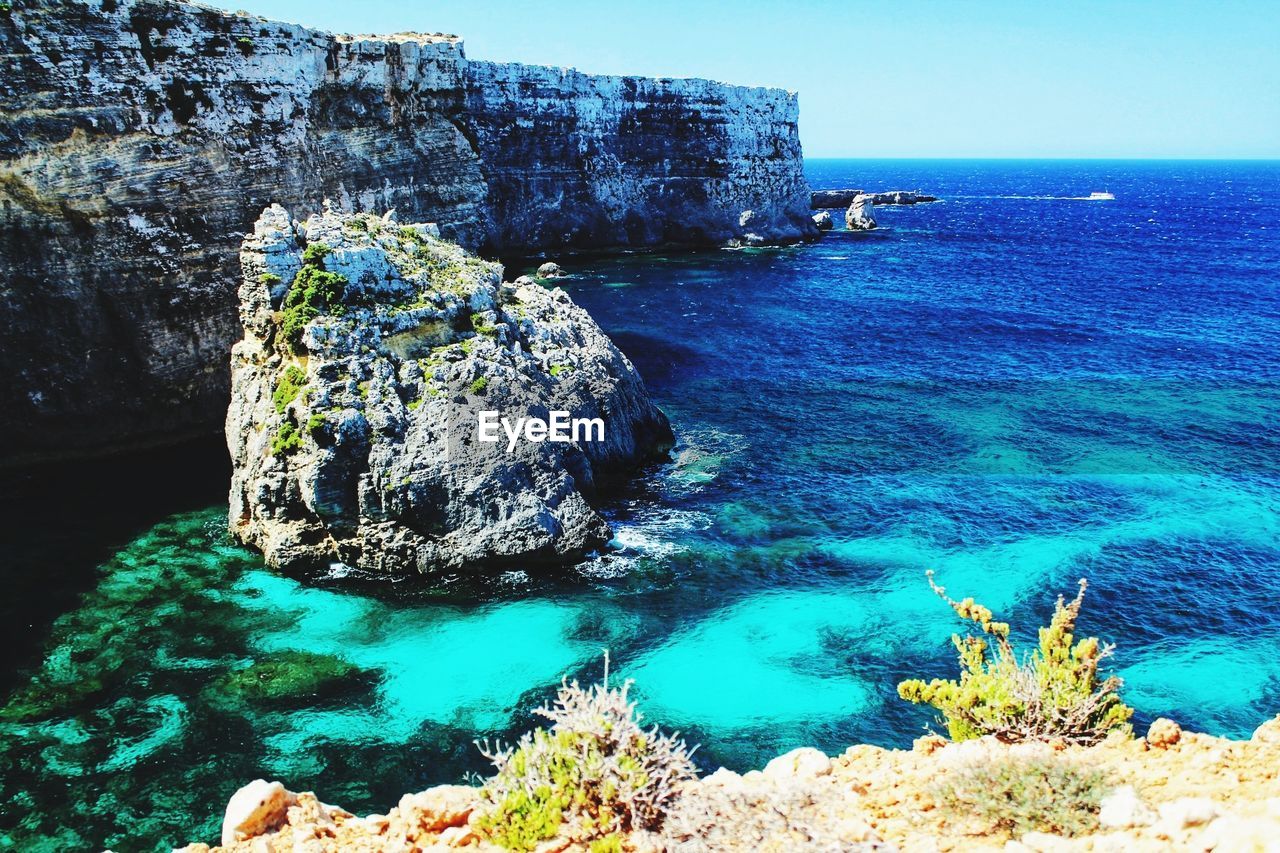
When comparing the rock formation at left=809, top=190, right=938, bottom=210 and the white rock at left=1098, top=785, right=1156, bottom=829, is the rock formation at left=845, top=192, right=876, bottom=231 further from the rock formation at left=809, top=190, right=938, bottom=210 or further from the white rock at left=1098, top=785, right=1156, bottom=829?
the white rock at left=1098, top=785, right=1156, bottom=829

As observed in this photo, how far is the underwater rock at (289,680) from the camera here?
66.2ft

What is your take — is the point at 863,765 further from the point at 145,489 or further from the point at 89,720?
the point at 145,489

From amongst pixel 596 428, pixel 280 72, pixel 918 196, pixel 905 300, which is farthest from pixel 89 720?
pixel 918 196

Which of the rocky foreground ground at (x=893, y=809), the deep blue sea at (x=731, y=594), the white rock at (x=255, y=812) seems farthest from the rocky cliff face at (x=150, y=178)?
the rocky foreground ground at (x=893, y=809)

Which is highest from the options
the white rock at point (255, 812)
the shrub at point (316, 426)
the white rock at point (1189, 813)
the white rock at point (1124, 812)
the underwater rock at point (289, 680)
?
the shrub at point (316, 426)

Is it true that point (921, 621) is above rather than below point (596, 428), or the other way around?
below

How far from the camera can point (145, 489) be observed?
105ft

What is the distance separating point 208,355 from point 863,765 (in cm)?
3544

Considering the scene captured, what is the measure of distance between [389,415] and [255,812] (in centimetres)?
1599

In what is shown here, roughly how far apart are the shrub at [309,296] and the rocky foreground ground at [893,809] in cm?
1836

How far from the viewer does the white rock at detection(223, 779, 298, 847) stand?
35.8 ft

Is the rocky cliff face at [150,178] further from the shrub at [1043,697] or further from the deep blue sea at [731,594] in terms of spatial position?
the shrub at [1043,697]

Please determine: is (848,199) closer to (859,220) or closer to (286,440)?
(859,220)

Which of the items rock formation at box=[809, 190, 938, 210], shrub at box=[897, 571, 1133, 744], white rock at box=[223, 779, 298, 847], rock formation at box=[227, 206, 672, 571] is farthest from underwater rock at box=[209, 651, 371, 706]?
rock formation at box=[809, 190, 938, 210]
